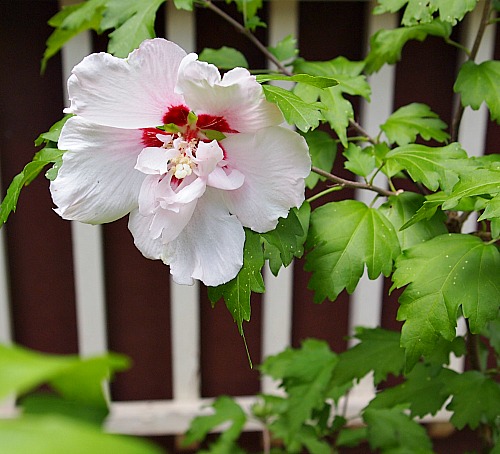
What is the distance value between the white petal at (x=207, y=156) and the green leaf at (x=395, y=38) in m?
0.45

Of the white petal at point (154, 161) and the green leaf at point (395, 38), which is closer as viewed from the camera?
the white petal at point (154, 161)

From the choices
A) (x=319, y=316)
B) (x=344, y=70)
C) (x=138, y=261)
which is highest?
(x=344, y=70)

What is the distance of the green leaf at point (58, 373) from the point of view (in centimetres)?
16

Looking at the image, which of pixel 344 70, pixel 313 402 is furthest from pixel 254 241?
pixel 313 402

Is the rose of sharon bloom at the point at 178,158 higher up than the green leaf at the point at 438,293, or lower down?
higher up

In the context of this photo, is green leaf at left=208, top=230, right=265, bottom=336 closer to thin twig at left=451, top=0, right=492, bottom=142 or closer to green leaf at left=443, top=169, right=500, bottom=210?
green leaf at left=443, top=169, right=500, bottom=210

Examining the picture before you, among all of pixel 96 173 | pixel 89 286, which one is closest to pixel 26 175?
pixel 96 173

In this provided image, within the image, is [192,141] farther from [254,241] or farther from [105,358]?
[105,358]

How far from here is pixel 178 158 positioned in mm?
574

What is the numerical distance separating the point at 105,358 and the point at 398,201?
610 millimetres

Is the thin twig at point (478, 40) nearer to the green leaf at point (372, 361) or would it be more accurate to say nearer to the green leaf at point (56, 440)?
the green leaf at point (372, 361)

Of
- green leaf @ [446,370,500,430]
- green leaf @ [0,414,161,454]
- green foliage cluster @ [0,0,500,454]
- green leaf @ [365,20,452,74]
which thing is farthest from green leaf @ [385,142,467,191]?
green leaf @ [0,414,161,454]

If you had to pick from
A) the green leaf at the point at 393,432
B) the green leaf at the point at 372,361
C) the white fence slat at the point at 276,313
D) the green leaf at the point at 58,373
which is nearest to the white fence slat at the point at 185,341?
the white fence slat at the point at 276,313

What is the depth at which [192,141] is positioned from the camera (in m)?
0.59
